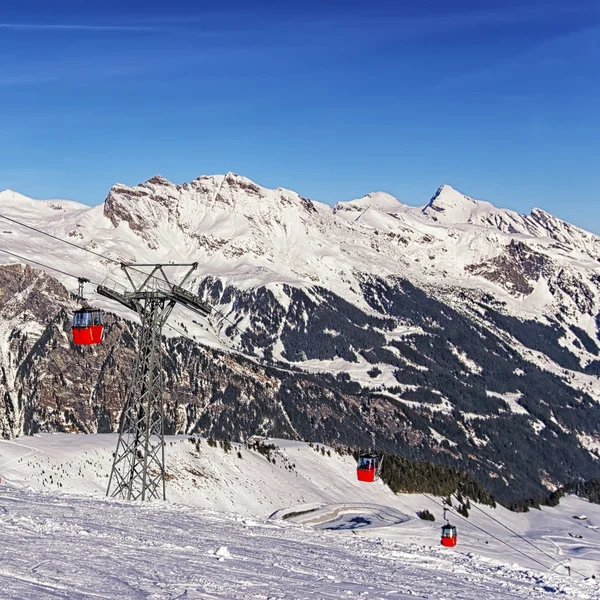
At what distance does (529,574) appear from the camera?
42500mm

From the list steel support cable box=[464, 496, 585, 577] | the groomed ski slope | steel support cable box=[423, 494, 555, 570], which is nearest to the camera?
the groomed ski slope

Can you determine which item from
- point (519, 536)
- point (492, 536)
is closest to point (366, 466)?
point (492, 536)

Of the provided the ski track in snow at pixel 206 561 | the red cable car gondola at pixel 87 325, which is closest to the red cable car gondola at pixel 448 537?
the ski track in snow at pixel 206 561

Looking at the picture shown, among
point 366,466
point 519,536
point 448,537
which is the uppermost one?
point 366,466

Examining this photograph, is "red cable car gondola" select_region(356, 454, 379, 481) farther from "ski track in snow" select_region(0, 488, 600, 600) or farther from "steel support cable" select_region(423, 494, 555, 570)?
"ski track in snow" select_region(0, 488, 600, 600)

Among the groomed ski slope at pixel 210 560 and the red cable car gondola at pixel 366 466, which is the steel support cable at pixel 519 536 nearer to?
the red cable car gondola at pixel 366 466

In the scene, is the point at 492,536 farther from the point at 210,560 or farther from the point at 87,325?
the point at 210,560

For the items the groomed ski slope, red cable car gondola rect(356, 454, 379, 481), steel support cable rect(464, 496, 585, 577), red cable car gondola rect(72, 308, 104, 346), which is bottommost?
steel support cable rect(464, 496, 585, 577)

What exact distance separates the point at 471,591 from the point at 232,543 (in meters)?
10.6

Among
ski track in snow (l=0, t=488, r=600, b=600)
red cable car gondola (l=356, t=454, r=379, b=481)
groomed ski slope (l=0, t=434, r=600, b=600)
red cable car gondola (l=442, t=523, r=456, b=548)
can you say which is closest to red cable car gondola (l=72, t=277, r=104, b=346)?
groomed ski slope (l=0, t=434, r=600, b=600)

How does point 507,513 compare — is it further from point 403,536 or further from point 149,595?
point 149,595

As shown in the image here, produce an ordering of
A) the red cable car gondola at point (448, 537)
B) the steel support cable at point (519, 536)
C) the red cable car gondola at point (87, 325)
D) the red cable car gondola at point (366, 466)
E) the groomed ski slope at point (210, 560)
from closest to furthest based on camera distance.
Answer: the groomed ski slope at point (210, 560)
the red cable car gondola at point (87, 325)
the red cable car gondola at point (448, 537)
the red cable car gondola at point (366, 466)
the steel support cable at point (519, 536)

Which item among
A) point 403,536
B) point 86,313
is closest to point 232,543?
point 86,313

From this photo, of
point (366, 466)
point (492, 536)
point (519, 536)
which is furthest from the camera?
point (519, 536)
